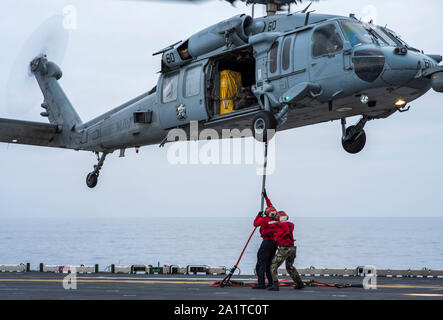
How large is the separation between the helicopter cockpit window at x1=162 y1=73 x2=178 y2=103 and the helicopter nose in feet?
19.7

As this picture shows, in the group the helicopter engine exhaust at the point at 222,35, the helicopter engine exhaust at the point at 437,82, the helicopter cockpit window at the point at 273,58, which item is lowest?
the helicopter engine exhaust at the point at 437,82

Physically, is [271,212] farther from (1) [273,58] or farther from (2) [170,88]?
(2) [170,88]

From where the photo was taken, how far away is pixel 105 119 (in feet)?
67.6

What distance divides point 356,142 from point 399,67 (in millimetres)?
3256

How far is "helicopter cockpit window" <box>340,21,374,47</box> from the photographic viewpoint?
1364 centimetres

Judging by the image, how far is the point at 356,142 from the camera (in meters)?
16.2

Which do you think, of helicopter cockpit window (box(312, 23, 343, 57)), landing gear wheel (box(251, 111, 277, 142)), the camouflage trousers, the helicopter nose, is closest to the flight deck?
the camouflage trousers

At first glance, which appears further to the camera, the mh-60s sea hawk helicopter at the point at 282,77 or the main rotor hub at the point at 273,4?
the main rotor hub at the point at 273,4

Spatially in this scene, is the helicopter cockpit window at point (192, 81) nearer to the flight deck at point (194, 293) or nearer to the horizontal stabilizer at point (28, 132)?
the flight deck at point (194, 293)

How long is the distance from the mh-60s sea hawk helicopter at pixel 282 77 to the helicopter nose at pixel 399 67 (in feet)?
0.07

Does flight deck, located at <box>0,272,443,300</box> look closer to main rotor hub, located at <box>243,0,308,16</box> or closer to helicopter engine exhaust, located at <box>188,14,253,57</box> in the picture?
helicopter engine exhaust, located at <box>188,14,253,57</box>

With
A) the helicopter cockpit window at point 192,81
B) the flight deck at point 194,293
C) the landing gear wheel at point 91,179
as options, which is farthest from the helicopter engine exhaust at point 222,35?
the landing gear wheel at point 91,179

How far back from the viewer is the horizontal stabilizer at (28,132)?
67.0ft

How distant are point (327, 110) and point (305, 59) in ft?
4.67
